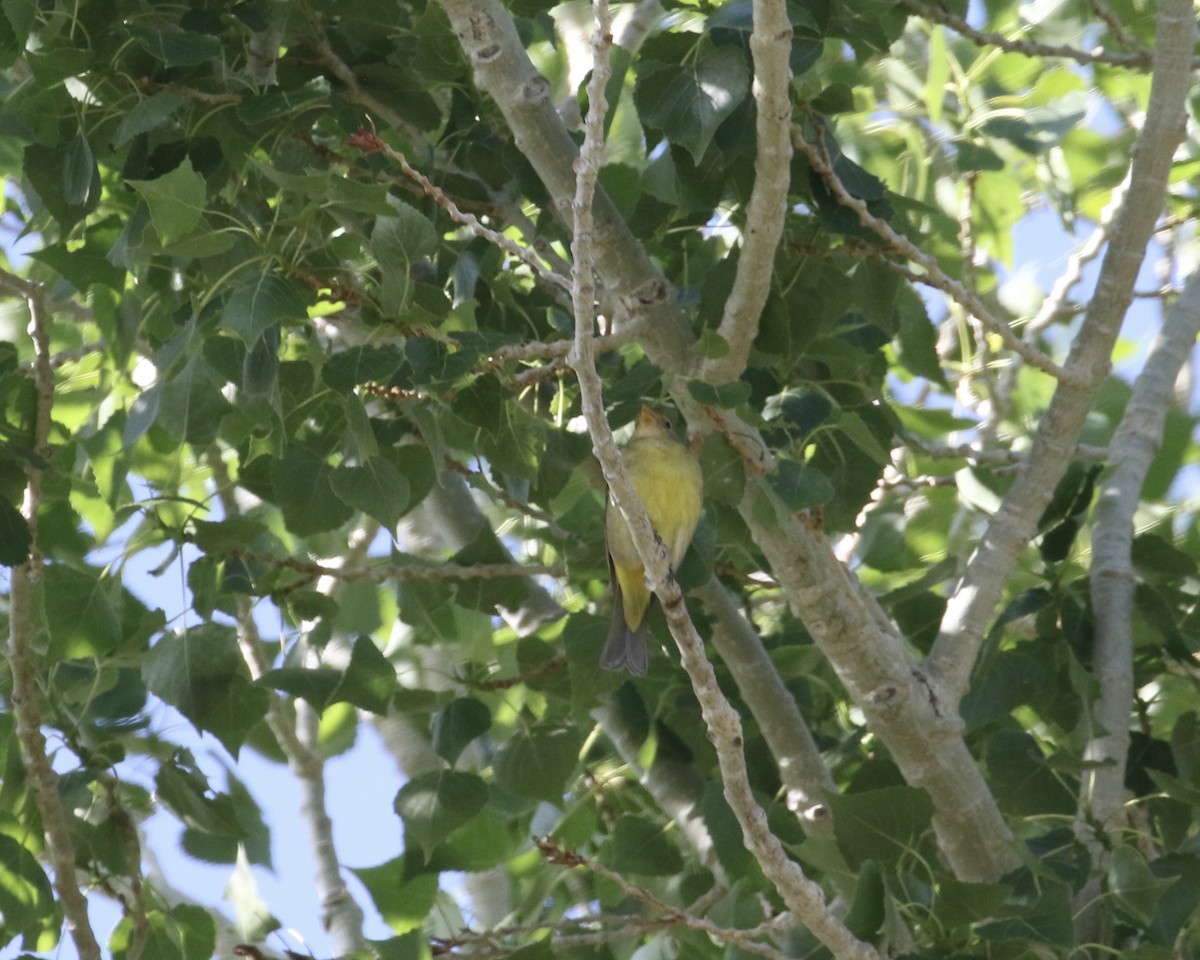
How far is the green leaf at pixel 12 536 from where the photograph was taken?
134 inches

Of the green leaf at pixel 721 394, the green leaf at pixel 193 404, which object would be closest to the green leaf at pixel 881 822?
the green leaf at pixel 721 394

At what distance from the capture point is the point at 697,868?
A: 13.8ft

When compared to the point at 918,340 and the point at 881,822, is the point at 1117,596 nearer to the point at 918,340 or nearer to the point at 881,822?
the point at 918,340

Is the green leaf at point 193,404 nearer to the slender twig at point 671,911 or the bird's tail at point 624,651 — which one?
the bird's tail at point 624,651

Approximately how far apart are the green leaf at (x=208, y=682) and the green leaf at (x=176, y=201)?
108cm

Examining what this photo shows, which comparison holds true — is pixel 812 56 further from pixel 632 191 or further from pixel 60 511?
pixel 60 511

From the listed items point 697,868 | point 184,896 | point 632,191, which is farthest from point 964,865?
point 184,896

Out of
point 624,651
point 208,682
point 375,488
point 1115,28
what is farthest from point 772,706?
point 1115,28

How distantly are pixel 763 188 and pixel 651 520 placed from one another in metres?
1.00

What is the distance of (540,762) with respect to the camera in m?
3.84

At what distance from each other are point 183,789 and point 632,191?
1.84 m

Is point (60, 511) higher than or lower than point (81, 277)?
lower

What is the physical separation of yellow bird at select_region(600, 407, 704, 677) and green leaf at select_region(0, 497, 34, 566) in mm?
1291

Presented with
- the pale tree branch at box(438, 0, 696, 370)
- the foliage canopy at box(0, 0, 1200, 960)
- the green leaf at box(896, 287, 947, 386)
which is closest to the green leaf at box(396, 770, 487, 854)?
the foliage canopy at box(0, 0, 1200, 960)
